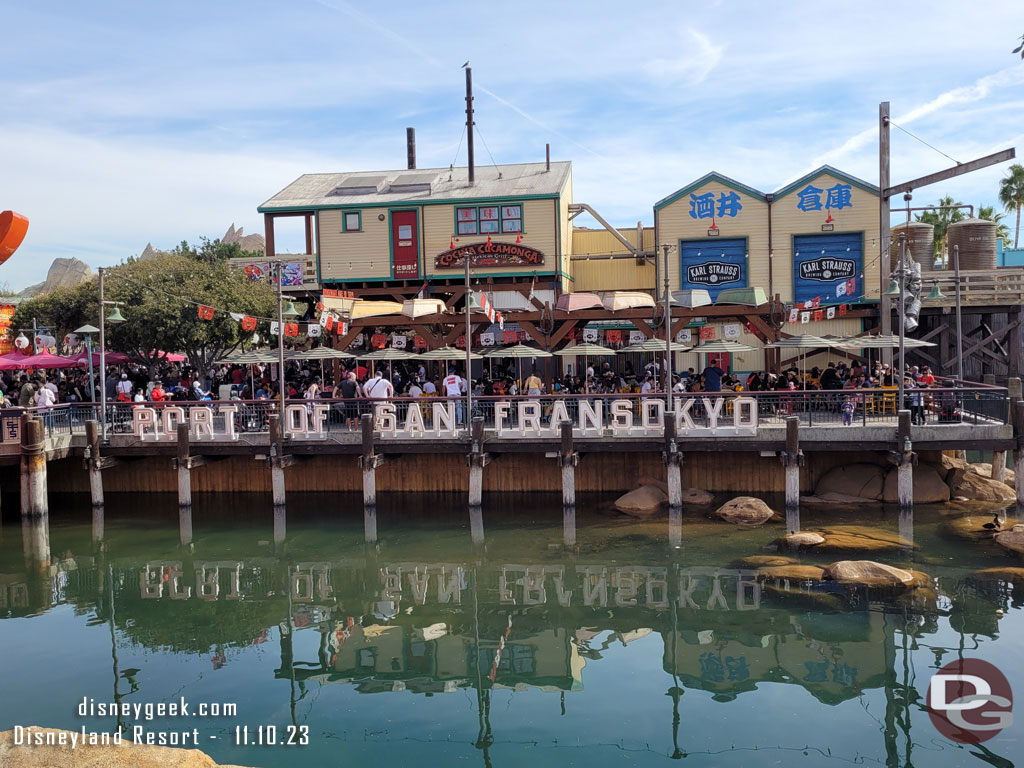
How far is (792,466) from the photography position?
21.4 m

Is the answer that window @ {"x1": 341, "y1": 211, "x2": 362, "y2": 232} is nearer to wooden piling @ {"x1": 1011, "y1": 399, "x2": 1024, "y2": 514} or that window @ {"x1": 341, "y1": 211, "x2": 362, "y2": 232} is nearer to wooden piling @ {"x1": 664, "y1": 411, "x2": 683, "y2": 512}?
wooden piling @ {"x1": 664, "y1": 411, "x2": 683, "y2": 512}

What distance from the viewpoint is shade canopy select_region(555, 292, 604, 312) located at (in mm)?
26547

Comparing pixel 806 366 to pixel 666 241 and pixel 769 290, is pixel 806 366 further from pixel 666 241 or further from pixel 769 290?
pixel 666 241

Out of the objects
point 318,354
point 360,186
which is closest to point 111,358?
point 318,354

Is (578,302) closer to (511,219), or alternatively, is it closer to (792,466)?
(511,219)

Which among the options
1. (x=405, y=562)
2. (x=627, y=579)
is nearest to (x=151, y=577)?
(x=405, y=562)

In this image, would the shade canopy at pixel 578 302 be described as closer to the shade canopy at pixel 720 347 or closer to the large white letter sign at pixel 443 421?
the shade canopy at pixel 720 347

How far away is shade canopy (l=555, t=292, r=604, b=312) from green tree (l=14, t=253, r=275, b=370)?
40.6 feet

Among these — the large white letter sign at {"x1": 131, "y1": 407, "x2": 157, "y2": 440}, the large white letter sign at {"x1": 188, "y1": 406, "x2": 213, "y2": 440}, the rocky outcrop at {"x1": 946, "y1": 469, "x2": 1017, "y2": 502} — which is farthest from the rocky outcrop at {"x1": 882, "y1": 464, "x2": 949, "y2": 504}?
the large white letter sign at {"x1": 131, "y1": 407, "x2": 157, "y2": 440}

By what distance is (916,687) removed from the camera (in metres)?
13.0

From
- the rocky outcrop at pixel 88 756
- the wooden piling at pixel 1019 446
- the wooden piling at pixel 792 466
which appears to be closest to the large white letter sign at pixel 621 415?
the wooden piling at pixel 792 466

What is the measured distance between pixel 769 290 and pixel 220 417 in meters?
20.3

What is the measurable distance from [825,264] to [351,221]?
60.3 ft

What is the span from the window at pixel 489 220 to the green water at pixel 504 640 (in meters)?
13.9
